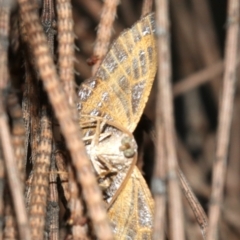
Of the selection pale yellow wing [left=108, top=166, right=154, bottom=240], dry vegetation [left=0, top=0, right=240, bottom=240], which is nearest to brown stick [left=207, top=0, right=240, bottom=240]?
dry vegetation [left=0, top=0, right=240, bottom=240]

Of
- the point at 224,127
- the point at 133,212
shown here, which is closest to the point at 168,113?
the point at 224,127

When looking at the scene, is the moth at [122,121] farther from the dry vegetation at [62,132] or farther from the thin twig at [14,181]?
the thin twig at [14,181]

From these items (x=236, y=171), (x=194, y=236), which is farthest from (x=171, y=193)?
(x=236, y=171)

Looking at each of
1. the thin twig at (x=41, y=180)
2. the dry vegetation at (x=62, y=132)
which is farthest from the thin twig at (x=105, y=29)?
the thin twig at (x=41, y=180)

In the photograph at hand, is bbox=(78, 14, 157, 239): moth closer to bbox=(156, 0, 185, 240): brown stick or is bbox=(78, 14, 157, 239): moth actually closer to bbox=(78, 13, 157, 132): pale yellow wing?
bbox=(78, 13, 157, 132): pale yellow wing

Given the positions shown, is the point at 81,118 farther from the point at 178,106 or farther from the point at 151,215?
the point at 178,106

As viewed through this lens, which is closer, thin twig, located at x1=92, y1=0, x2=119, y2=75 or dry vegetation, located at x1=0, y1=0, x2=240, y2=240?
dry vegetation, located at x1=0, y1=0, x2=240, y2=240
